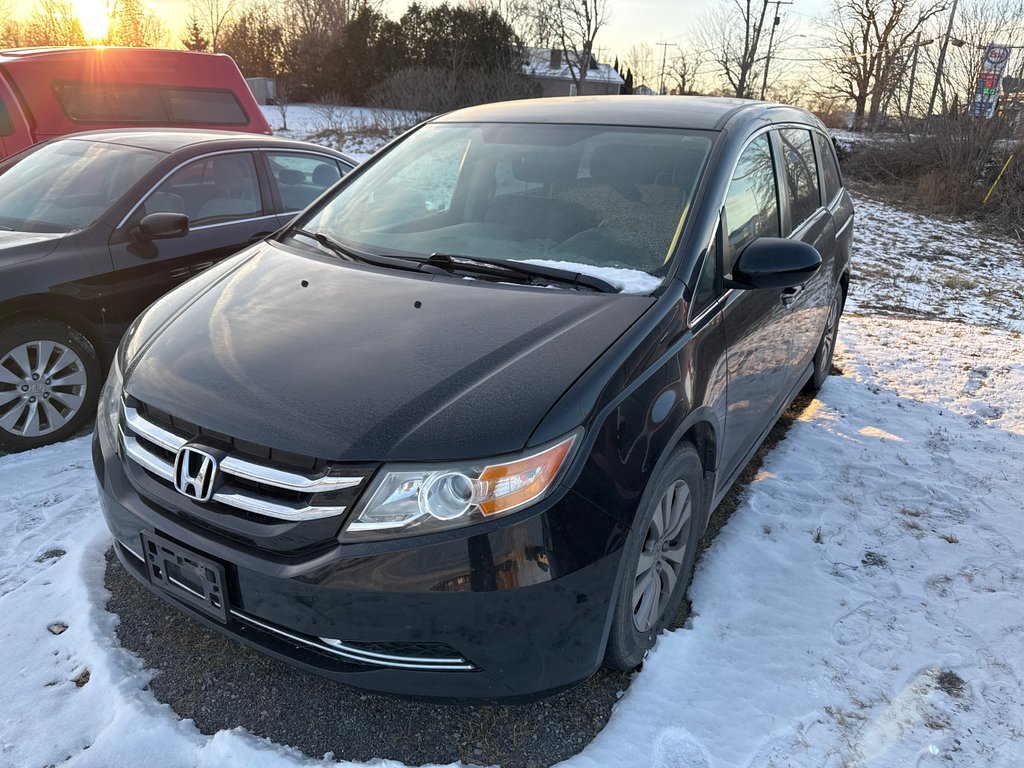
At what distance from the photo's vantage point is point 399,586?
180 centimetres

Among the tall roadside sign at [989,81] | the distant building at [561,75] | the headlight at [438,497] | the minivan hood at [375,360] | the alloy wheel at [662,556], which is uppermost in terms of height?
the distant building at [561,75]

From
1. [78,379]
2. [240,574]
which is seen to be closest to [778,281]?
[240,574]

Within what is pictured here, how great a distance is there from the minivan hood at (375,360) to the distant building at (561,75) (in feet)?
108

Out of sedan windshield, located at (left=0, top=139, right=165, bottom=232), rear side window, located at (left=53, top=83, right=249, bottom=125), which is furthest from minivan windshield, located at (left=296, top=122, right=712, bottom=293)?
rear side window, located at (left=53, top=83, right=249, bottom=125)

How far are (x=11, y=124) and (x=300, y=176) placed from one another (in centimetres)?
335

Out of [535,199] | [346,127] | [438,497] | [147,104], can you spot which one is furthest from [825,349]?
[346,127]

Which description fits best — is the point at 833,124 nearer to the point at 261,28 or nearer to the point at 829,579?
the point at 261,28

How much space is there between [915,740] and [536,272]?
1913 millimetres

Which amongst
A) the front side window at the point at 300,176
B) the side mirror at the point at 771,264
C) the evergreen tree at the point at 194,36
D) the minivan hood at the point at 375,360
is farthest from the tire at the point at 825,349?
the evergreen tree at the point at 194,36

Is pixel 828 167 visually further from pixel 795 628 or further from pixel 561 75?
pixel 561 75

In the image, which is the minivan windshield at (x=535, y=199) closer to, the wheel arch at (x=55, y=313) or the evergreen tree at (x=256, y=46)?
the wheel arch at (x=55, y=313)

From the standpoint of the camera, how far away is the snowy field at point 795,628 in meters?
2.16

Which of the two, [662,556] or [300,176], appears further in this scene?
[300,176]

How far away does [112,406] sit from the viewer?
2359 millimetres
